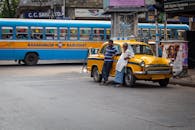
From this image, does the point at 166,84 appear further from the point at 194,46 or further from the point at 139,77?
the point at 194,46

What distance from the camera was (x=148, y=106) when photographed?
12016mm

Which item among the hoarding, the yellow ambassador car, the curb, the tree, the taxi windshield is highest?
the tree

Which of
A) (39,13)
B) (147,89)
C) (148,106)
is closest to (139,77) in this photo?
(147,89)

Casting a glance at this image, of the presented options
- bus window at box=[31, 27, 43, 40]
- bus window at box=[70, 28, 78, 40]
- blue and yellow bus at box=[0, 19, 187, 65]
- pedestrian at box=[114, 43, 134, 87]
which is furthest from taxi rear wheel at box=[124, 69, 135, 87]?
bus window at box=[70, 28, 78, 40]

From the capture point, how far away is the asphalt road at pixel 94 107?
9.30m

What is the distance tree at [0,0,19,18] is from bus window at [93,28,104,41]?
29.8m

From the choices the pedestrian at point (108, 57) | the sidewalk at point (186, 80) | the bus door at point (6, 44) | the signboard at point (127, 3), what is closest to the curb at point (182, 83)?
the sidewalk at point (186, 80)

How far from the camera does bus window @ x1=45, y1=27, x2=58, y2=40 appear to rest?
3072cm

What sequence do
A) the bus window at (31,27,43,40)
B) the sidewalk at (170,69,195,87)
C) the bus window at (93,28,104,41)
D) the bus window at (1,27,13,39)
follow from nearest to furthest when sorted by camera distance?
the sidewalk at (170,69,195,87), the bus window at (1,27,13,39), the bus window at (31,27,43,40), the bus window at (93,28,104,41)

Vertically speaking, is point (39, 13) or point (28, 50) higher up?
point (39, 13)

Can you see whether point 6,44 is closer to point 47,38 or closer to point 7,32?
point 7,32

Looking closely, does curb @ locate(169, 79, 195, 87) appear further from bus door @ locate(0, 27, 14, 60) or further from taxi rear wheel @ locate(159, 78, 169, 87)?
bus door @ locate(0, 27, 14, 60)

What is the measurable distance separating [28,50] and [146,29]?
28.8 ft

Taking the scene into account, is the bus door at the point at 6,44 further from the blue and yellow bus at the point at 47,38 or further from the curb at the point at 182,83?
the curb at the point at 182,83
